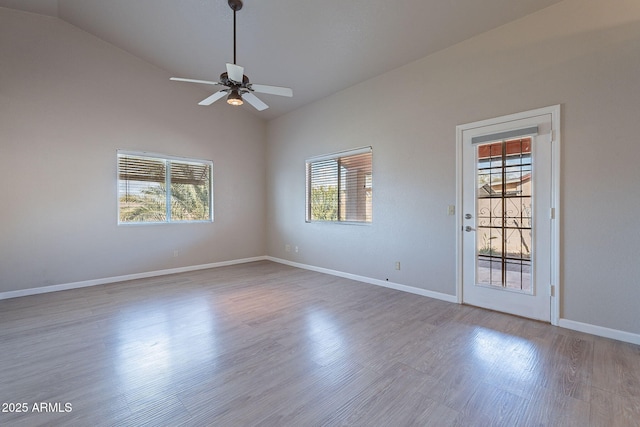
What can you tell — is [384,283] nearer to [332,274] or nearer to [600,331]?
[332,274]

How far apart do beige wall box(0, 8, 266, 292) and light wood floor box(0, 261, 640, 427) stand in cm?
97

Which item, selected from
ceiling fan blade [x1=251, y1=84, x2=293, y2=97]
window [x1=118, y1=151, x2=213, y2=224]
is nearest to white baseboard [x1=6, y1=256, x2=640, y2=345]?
window [x1=118, y1=151, x2=213, y2=224]

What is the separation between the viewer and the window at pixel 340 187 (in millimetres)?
4738

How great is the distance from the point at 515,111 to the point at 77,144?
606 cm

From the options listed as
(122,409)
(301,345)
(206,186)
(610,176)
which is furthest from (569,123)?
(206,186)

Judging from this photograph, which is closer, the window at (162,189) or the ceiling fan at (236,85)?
the ceiling fan at (236,85)

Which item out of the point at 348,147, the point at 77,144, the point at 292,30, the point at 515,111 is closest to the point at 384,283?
the point at 348,147

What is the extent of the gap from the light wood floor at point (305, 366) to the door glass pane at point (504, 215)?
0.49 m

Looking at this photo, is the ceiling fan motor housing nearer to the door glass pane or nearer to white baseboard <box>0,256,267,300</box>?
the door glass pane

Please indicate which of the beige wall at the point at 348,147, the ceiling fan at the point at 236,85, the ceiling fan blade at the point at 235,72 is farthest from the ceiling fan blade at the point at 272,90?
the beige wall at the point at 348,147

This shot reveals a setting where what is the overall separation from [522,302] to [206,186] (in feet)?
18.3

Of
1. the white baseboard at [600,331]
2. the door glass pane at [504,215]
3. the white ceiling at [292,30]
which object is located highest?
the white ceiling at [292,30]

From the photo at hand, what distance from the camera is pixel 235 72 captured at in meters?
2.83

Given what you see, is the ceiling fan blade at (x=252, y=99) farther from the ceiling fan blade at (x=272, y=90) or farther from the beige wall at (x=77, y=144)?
the beige wall at (x=77, y=144)
